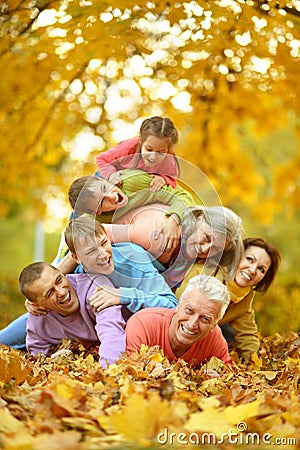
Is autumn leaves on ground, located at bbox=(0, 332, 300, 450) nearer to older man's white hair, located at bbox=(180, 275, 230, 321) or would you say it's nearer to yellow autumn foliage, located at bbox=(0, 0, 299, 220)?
older man's white hair, located at bbox=(180, 275, 230, 321)

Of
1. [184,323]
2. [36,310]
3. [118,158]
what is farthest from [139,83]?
[184,323]

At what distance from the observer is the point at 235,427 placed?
2.30 metres

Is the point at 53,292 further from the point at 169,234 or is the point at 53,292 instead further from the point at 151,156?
the point at 151,156

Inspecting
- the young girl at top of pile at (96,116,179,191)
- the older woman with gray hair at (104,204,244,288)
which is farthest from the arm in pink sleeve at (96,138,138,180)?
the older woman with gray hair at (104,204,244,288)

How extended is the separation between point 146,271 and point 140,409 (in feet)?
7.31

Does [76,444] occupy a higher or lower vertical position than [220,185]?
lower

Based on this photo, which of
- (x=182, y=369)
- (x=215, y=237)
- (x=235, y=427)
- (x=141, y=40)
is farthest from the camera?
(x=141, y=40)

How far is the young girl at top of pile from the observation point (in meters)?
4.60

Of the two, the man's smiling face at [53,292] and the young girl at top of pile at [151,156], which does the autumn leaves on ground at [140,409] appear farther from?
the young girl at top of pile at [151,156]

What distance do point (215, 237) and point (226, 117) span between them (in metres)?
3.51

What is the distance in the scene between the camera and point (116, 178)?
15.5 feet

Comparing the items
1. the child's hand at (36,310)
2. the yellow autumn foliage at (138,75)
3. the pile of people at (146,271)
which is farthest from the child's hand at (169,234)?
the yellow autumn foliage at (138,75)

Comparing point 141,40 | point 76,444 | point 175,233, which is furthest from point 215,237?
point 76,444

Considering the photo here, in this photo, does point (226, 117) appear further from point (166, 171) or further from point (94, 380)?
point (94, 380)
